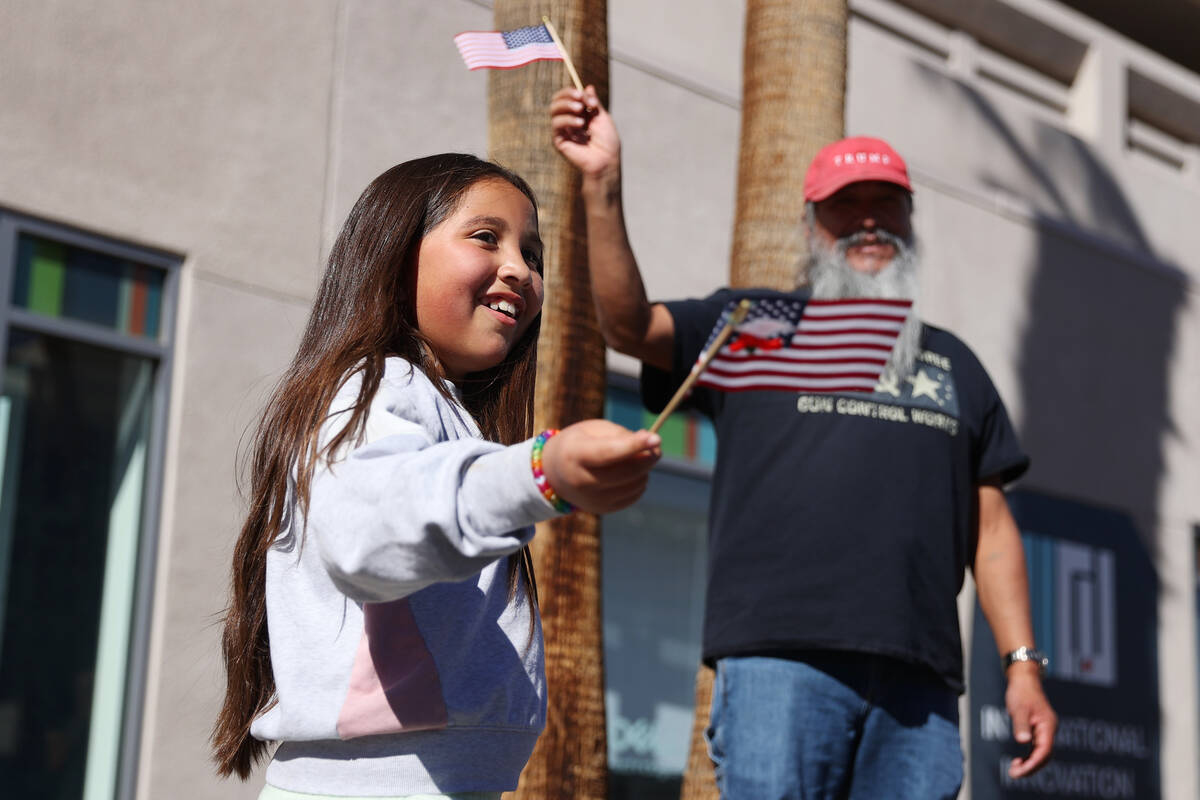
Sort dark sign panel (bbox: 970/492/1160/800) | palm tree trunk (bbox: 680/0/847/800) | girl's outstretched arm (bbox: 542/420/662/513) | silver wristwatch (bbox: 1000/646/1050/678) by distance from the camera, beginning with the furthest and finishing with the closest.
→ dark sign panel (bbox: 970/492/1160/800), palm tree trunk (bbox: 680/0/847/800), silver wristwatch (bbox: 1000/646/1050/678), girl's outstretched arm (bbox: 542/420/662/513)

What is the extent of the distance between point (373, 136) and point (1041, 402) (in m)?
4.83

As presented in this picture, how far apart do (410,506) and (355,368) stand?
0.40 metres

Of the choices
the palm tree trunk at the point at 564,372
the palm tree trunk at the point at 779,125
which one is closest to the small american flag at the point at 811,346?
the palm tree trunk at the point at 564,372

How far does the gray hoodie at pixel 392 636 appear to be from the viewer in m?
1.57

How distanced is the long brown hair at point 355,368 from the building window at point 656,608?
4.59 m

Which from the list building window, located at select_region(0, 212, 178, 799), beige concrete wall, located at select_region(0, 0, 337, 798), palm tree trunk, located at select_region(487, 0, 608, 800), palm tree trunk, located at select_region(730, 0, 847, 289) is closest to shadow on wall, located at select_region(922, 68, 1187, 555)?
palm tree trunk, located at select_region(730, 0, 847, 289)

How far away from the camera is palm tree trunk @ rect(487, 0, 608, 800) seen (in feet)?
12.9

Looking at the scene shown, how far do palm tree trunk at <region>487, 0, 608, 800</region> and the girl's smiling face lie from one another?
197 cm

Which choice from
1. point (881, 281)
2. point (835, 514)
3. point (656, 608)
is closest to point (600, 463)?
point (835, 514)

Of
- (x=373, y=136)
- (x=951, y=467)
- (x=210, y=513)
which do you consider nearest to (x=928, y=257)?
(x=373, y=136)

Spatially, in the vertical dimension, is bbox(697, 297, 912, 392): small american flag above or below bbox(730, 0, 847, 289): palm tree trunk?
below

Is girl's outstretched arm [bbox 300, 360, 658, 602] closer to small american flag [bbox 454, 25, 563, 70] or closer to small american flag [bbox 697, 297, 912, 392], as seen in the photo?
small american flag [bbox 697, 297, 912, 392]

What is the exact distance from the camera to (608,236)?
3031 millimetres

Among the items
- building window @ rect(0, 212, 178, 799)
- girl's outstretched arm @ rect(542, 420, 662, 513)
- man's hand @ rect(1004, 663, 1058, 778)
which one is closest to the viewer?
girl's outstretched arm @ rect(542, 420, 662, 513)
